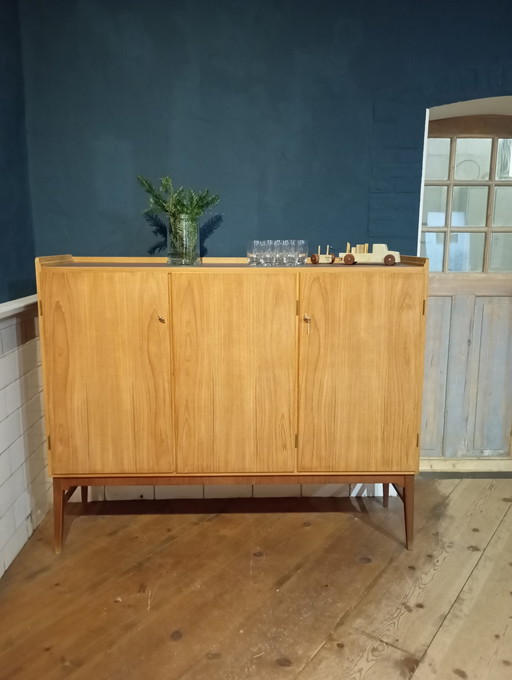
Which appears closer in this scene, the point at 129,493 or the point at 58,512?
the point at 58,512

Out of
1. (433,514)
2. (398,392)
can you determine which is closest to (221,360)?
(398,392)

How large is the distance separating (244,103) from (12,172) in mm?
1046

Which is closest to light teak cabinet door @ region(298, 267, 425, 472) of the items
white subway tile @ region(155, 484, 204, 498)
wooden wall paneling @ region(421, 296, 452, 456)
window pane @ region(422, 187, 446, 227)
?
white subway tile @ region(155, 484, 204, 498)

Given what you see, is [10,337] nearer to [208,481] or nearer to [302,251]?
[208,481]

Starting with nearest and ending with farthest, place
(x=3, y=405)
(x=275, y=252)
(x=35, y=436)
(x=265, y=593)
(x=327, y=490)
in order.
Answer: (x=265, y=593), (x=3, y=405), (x=275, y=252), (x=35, y=436), (x=327, y=490)

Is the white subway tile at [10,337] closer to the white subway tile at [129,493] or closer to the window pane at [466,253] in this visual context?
the white subway tile at [129,493]

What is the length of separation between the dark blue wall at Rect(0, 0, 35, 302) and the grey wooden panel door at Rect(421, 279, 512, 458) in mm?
2006

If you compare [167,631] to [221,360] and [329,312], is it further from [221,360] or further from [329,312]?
[329,312]

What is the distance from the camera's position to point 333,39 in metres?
2.39

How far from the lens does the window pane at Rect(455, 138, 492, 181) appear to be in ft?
9.20

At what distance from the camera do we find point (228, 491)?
8.73 ft

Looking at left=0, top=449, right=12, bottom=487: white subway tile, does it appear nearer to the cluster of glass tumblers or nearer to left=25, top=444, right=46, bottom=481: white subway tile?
left=25, top=444, right=46, bottom=481: white subway tile

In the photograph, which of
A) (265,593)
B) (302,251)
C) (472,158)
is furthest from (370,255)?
(265,593)

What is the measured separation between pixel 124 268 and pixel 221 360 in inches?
19.7
